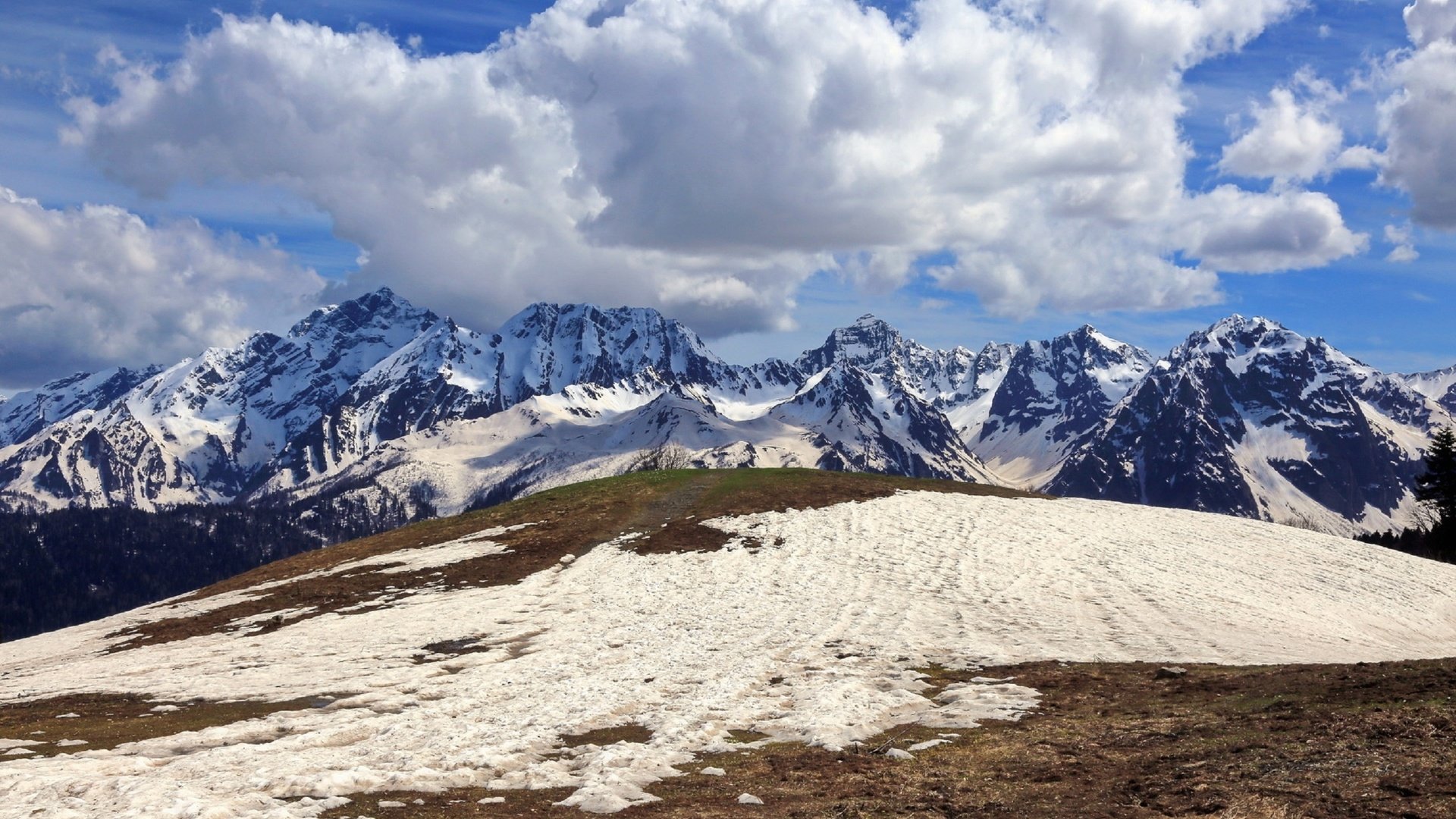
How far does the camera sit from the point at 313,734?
21.6m

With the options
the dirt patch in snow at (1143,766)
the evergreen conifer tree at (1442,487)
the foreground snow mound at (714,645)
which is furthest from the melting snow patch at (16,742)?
the evergreen conifer tree at (1442,487)

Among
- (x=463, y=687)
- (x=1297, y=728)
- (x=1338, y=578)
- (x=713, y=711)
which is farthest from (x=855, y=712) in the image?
(x=1338, y=578)

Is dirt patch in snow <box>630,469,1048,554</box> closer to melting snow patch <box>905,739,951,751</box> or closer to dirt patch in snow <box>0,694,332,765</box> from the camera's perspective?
dirt patch in snow <box>0,694,332,765</box>

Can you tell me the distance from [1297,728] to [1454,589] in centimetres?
3533

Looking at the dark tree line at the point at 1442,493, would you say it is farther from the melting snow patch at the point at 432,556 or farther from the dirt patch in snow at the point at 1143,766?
the melting snow patch at the point at 432,556

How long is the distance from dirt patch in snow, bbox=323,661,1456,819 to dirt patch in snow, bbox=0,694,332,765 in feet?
31.6

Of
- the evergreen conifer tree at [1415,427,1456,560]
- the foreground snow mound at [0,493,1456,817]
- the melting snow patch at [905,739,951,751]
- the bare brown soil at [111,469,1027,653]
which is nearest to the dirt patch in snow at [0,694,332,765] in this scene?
the foreground snow mound at [0,493,1456,817]

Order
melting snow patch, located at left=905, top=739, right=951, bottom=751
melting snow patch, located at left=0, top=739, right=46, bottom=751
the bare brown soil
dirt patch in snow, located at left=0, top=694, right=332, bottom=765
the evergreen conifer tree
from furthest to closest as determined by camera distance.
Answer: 1. the evergreen conifer tree
2. the bare brown soil
3. dirt patch in snow, located at left=0, top=694, right=332, bottom=765
4. melting snow patch, located at left=0, top=739, right=46, bottom=751
5. melting snow patch, located at left=905, top=739, right=951, bottom=751

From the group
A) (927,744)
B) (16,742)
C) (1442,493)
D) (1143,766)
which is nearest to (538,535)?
(16,742)

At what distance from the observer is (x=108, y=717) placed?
85.1ft

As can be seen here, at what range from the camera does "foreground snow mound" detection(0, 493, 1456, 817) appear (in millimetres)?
19219

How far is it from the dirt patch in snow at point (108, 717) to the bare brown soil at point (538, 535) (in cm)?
894

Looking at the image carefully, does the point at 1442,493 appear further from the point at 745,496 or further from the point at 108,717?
the point at 108,717

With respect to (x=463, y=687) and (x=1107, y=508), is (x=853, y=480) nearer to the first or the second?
(x=1107, y=508)
